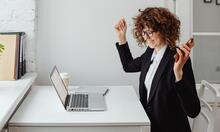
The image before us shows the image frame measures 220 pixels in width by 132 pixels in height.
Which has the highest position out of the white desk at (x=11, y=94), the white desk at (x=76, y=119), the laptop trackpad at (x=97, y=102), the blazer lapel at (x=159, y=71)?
the blazer lapel at (x=159, y=71)

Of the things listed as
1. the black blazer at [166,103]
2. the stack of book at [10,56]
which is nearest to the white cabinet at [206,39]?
the black blazer at [166,103]

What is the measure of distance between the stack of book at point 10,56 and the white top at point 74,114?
0.21 meters

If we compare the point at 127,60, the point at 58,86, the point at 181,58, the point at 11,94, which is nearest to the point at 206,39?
the point at 127,60

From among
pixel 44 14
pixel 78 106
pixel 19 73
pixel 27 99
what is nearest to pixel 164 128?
pixel 78 106

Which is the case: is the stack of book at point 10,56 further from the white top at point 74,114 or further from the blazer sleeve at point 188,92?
the blazer sleeve at point 188,92

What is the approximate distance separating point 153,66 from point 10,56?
0.93 m

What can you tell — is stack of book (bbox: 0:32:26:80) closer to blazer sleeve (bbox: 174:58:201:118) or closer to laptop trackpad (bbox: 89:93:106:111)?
laptop trackpad (bbox: 89:93:106:111)

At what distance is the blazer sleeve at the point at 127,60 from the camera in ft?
7.82

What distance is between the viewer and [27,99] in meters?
2.17

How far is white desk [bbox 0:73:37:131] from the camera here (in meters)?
1.66

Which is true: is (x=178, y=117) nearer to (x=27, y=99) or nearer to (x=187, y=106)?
(x=187, y=106)

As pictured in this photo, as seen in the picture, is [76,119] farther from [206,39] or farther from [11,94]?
[206,39]

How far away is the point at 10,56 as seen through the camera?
237 cm

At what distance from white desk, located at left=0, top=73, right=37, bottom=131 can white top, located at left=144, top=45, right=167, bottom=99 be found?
71cm
